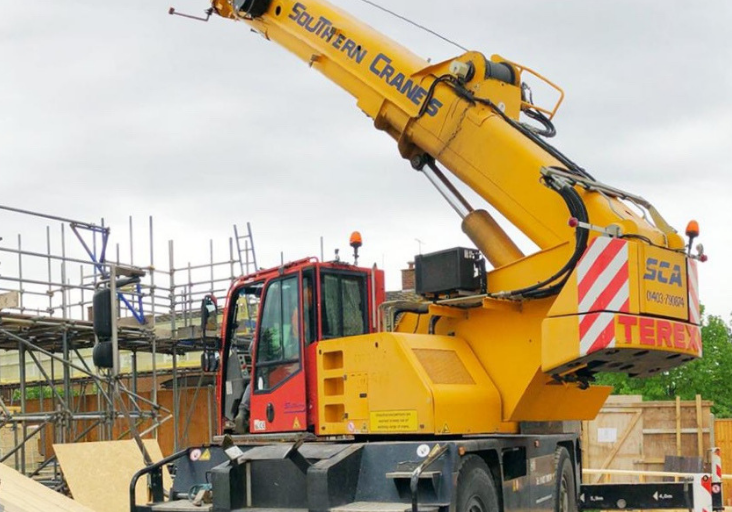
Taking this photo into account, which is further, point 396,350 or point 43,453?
point 43,453

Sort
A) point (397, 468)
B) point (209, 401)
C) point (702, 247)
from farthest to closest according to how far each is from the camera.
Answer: point (209, 401) < point (702, 247) < point (397, 468)

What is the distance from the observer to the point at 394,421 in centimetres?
909

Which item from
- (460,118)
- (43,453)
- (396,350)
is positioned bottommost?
(43,453)

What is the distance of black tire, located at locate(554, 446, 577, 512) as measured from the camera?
11039 mm

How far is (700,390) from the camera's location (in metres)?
43.7

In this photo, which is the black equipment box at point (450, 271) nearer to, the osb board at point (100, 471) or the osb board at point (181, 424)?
the osb board at point (100, 471)

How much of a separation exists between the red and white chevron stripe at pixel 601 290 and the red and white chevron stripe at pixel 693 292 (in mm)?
984

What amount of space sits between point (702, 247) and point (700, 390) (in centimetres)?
3675

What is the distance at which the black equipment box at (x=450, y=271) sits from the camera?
9.55 m

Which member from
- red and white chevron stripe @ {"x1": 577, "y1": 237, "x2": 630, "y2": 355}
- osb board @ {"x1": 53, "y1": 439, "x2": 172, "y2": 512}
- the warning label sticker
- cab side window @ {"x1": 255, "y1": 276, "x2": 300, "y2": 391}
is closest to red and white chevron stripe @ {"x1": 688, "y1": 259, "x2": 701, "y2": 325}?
red and white chevron stripe @ {"x1": 577, "y1": 237, "x2": 630, "y2": 355}

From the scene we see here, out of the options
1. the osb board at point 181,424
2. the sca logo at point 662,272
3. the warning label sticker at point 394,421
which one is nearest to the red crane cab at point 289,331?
the warning label sticker at point 394,421

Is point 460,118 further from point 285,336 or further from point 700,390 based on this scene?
point 700,390

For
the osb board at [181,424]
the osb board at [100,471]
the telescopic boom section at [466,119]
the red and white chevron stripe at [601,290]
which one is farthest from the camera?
the osb board at [181,424]

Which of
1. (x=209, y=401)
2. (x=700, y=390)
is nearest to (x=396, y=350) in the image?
(x=209, y=401)
